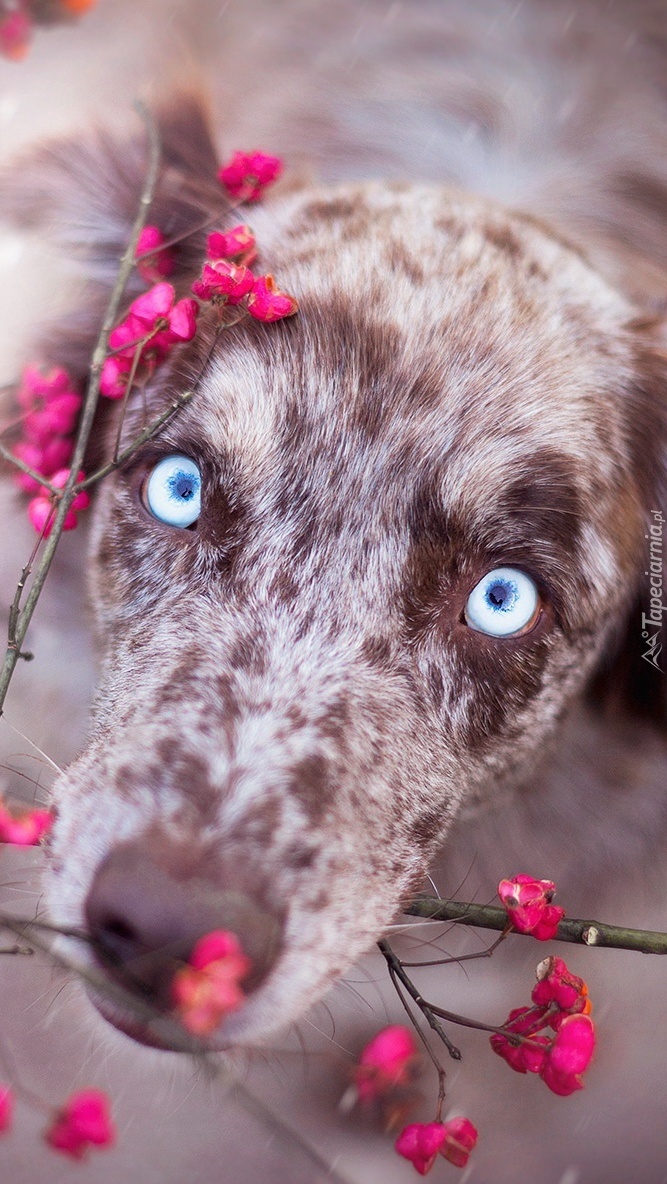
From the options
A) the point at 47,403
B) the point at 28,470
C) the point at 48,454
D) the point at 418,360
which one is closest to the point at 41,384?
the point at 47,403

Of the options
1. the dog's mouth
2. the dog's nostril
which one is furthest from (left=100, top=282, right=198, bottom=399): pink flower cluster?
the dog's mouth

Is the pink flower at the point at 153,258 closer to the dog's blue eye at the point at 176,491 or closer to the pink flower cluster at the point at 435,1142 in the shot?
the dog's blue eye at the point at 176,491

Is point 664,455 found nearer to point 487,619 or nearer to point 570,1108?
point 487,619

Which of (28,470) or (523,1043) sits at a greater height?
(28,470)

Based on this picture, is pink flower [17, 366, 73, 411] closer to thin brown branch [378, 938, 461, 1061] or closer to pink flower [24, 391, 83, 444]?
pink flower [24, 391, 83, 444]

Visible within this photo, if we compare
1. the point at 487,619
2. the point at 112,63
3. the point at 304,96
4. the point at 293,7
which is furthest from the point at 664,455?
the point at 112,63

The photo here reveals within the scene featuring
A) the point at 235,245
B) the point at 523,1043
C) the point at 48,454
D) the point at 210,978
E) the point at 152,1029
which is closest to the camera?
the point at 210,978

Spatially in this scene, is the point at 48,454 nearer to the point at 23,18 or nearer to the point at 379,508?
the point at 379,508
